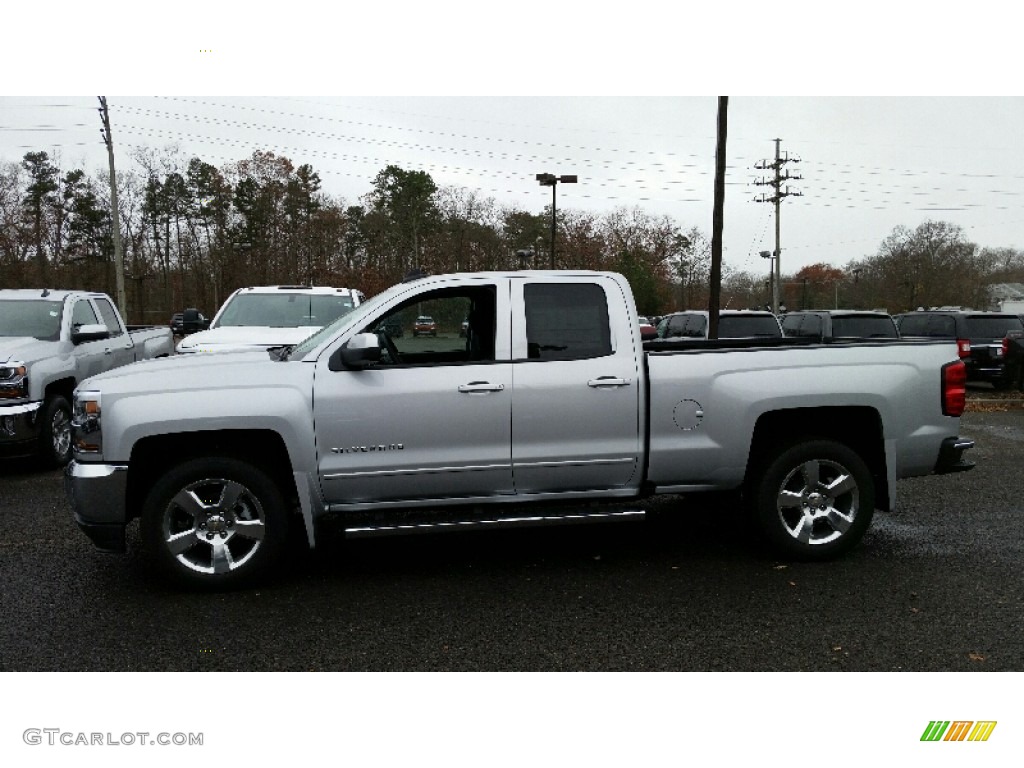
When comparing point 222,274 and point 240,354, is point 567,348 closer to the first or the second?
point 240,354

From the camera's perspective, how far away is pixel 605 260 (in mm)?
52375

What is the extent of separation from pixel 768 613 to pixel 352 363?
2.82 m

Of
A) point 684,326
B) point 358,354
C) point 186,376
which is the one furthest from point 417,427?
point 684,326

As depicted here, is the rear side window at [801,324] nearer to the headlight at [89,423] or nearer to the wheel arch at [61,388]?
the wheel arch at [61,388]

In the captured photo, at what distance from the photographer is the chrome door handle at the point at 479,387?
4.66m

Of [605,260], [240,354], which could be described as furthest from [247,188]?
[240,354]

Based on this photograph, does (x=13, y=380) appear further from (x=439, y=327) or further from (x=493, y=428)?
(x=493, y=428)

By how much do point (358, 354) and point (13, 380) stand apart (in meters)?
5.39

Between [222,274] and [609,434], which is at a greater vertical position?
[222,274]

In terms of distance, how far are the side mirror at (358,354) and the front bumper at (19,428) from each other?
509 cm

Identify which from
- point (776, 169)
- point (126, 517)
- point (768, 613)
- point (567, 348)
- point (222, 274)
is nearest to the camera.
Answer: point (768, 613)

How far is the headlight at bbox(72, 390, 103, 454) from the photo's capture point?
446 cm
